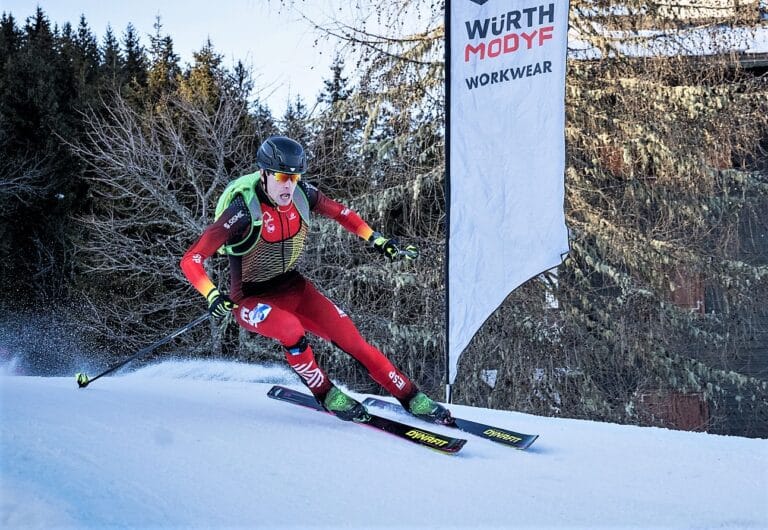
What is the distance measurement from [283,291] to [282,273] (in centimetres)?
10

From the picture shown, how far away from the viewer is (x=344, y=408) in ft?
12.6

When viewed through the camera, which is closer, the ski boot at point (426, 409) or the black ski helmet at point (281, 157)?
the black ski helmet at point (281, 157)

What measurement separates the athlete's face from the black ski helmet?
1.5 inches

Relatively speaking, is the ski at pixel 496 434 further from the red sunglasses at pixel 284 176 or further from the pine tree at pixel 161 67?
the pine tree at pixel 161 67

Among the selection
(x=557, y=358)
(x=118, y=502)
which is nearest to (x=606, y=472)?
(x=118, y=502)

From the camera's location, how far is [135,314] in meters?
12.2

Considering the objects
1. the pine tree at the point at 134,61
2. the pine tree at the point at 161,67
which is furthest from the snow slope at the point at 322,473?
the pine tree at the point at 134,61

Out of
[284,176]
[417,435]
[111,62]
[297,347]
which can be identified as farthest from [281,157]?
[111,62]

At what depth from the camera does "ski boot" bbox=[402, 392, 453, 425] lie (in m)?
3.93

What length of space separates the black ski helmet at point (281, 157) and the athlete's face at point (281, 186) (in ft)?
0.13

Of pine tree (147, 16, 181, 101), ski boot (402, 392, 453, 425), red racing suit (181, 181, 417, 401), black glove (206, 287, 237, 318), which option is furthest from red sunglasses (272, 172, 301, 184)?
pine tree (147, 16, 181, 101)

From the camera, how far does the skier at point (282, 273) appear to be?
3.71m

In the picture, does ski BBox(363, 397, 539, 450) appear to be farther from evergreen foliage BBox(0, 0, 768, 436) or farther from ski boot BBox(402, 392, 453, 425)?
evergreen foliage BBox(0, 0, 768, 436)

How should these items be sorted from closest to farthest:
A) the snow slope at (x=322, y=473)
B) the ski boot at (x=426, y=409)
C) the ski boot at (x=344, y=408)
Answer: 1. the snow slope at (x=322, y=473)
2. the ski boot at (x=344, y=408)
3. the ski boot at (x=426, y=409)
